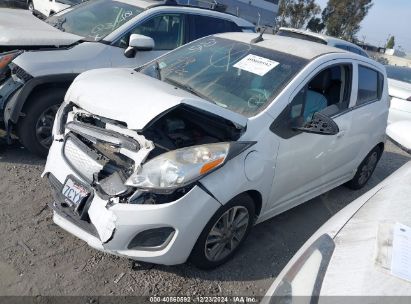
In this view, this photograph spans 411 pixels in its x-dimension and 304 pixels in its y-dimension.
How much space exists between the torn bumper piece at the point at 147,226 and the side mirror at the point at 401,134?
1.42m

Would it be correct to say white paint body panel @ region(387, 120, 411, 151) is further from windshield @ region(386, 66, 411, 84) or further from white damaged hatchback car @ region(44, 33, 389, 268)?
windshield @ region(386, 66, 411, 84)

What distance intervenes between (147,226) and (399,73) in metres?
7.80

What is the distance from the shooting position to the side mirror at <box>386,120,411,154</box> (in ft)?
9.05

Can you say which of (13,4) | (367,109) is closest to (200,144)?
(367,109)

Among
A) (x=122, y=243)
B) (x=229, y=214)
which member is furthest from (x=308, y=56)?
(x=122, y=243)

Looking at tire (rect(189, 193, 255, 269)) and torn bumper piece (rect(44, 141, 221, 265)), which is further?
tire (rect(189, 193, 255, 269))

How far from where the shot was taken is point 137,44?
4535mm

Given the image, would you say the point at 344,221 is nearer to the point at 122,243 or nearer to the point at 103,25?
the point at 122,243

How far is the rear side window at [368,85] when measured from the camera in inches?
161

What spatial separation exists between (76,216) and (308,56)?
2.41 m

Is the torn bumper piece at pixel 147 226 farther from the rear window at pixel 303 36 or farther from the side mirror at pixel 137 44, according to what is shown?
the rear window at pixel 303 36

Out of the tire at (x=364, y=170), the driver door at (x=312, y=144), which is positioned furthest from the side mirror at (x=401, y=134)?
the tire at (x=364, y=170)

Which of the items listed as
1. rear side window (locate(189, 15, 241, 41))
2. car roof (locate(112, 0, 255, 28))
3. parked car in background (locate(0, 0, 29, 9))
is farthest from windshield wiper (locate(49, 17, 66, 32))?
parked car in background (locate(0, 0, 29, 9))

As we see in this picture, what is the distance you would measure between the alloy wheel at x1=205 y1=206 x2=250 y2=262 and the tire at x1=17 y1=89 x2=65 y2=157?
2390 millimetres
